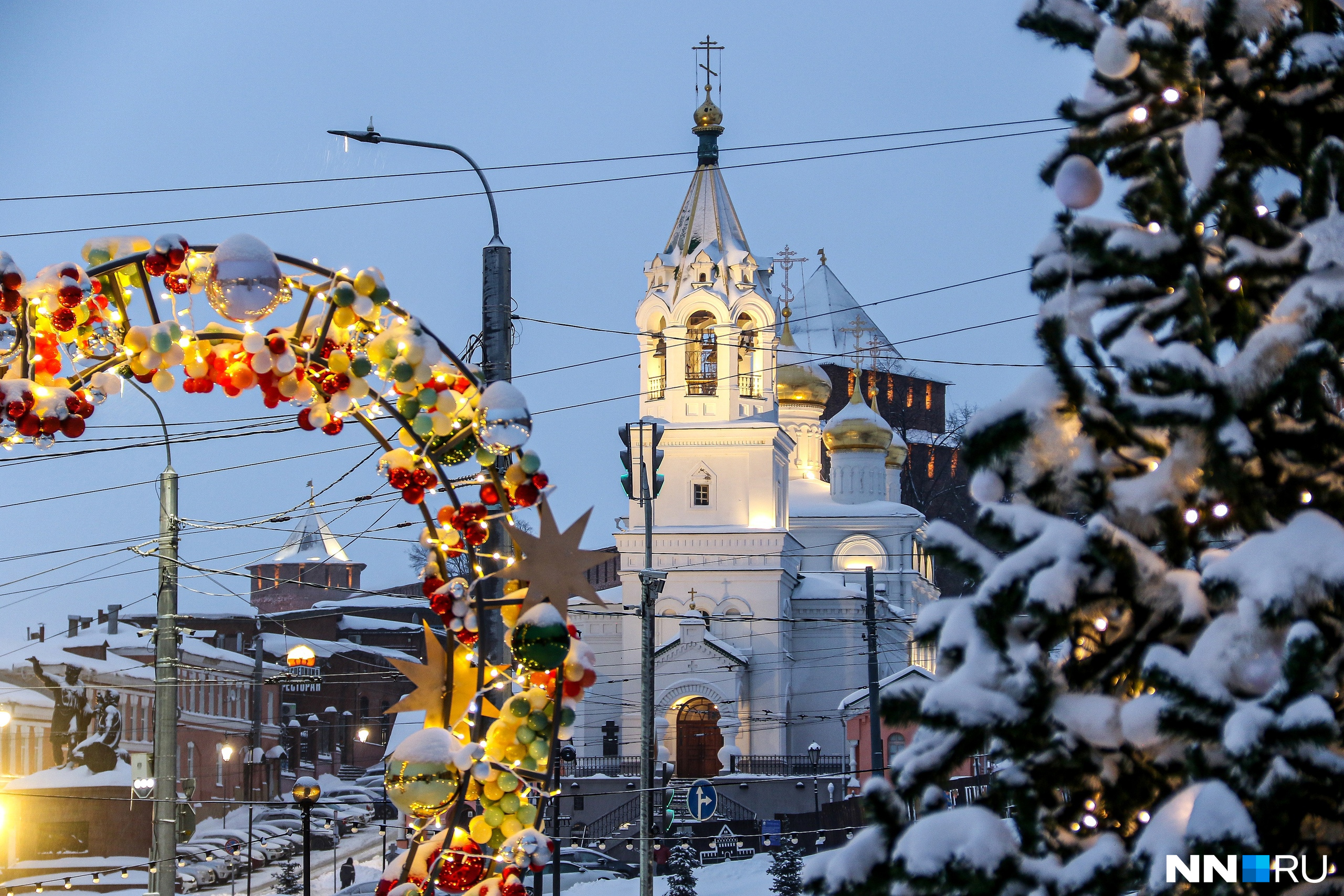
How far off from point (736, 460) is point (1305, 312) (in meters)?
41.1

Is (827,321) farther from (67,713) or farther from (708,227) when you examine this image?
(67,713)

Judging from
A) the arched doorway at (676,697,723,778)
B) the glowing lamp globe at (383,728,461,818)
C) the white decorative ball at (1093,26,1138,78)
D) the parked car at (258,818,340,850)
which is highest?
the white decorative ball at (1093,26,1138,78)

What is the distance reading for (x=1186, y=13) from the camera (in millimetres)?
4129

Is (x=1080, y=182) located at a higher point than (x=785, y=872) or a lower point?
higher

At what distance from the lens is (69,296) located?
253 inches

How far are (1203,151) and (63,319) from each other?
478 cm

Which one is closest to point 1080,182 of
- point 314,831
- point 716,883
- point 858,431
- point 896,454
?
point 716,883

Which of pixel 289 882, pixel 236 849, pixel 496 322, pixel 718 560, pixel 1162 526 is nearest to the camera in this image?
pixel 1162 526

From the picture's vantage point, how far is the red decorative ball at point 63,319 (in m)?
6.53

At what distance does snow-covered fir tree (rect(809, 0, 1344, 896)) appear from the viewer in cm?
355

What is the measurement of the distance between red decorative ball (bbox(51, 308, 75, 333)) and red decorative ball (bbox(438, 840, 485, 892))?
283 centimetres

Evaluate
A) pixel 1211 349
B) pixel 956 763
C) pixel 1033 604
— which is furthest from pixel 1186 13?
pixel 956 763

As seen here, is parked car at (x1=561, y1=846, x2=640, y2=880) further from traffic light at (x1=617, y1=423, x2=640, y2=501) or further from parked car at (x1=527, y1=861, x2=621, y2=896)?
traffic light at (x1=617, y1=423, x2=640, y2=501)

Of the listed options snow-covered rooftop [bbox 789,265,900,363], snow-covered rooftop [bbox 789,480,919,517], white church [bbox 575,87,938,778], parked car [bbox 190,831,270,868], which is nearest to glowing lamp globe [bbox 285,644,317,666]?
parked car [bbox 190,831,270,868]
